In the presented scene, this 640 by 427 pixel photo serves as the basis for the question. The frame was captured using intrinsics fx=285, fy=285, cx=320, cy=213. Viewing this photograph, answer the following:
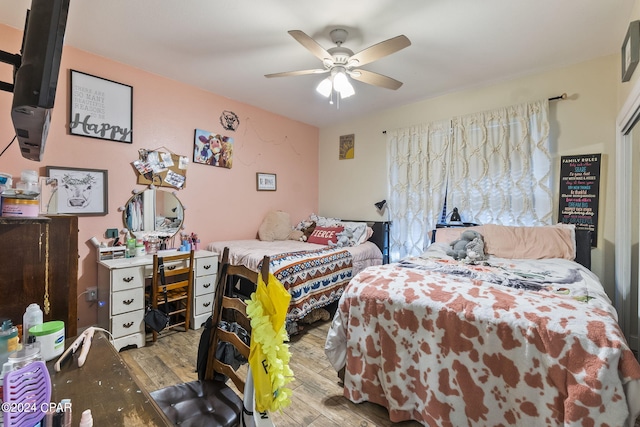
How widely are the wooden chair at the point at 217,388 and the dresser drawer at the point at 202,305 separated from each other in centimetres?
163

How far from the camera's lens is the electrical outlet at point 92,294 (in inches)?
101

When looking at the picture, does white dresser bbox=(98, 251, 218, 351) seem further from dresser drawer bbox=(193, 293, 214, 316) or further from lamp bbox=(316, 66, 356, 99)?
lamp bbox=(316, 66, 356, 99)

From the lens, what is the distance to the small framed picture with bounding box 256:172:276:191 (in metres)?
3.97

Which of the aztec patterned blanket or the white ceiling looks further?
the aztec patterned blanket

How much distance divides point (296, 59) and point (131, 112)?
1.70 meters

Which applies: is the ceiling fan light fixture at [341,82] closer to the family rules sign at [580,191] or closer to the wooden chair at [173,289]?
the wooden chair at [173,289]

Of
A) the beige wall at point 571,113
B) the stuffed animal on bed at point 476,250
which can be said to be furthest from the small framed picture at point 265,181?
the stuffed animal on bed at point 476,250

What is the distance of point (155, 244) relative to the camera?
9.68ft

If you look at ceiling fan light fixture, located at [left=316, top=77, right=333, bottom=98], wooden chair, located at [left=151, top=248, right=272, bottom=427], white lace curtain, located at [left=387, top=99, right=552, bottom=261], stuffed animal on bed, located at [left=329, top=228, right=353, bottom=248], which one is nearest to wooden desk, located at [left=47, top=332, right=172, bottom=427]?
wooden chair, located at [left=151, top=248, right=272, bottom=427]

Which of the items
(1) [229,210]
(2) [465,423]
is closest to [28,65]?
(2) [465,423]

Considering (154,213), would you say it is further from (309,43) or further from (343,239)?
(309,43)

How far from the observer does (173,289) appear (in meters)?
2.79

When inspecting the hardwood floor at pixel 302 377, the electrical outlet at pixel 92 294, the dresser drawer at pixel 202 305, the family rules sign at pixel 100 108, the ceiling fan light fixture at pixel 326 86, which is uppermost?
the ceiling fan light fixture at pixel 326 86

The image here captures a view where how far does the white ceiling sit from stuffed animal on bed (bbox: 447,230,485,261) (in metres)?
1.63
